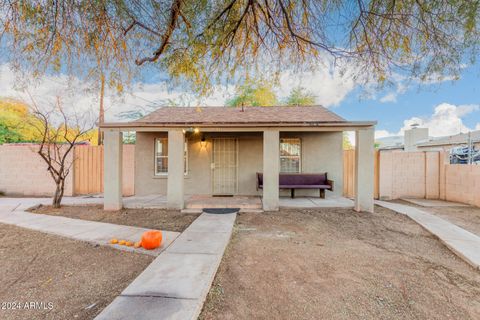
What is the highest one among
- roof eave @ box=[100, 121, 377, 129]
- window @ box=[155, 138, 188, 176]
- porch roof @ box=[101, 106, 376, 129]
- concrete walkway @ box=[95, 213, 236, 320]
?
porch roof @ box=[101, 106, 376, 129]

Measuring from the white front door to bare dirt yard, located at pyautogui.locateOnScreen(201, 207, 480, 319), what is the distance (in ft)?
12.7

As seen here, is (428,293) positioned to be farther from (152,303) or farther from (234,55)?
(234,55)

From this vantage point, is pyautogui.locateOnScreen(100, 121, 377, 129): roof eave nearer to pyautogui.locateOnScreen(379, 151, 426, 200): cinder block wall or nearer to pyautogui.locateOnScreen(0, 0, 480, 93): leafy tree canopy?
pyautogui.locateOnScreen(0, 0, 480, 93): leafy tree canopy

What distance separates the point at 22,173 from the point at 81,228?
251 inches

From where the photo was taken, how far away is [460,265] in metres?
3.40

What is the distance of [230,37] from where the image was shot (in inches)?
169

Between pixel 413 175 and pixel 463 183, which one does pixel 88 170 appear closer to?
pixel 413 175

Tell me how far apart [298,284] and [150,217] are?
4.37 metres

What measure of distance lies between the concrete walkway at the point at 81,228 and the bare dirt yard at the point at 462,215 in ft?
22.6

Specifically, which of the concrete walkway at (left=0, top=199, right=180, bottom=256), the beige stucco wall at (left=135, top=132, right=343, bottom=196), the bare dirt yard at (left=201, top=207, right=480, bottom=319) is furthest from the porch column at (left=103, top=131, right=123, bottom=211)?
the bare dirt yard at (left=201, top=207, right=480, bottom=319)

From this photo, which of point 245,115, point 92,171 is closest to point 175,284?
point 245,115

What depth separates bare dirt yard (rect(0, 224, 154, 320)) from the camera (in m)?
2.36

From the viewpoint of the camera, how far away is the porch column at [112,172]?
256 inches

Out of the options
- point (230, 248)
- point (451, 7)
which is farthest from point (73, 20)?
point (451, 7)
